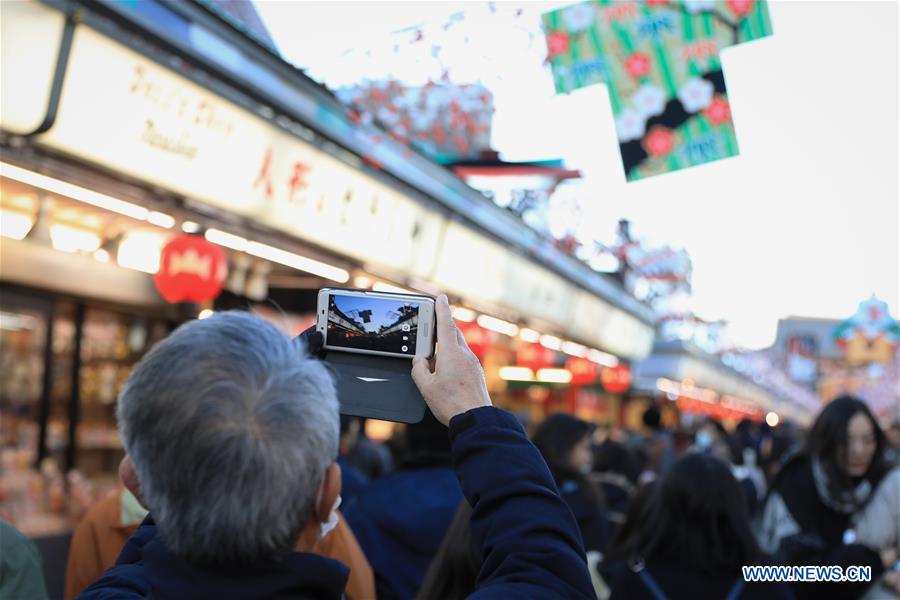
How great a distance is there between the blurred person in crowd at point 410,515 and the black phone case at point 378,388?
1920 millimetres

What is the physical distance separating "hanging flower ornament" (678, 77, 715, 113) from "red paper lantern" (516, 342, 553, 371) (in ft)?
29.1

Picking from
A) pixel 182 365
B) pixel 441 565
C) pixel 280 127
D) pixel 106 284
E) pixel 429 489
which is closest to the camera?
pixel 182 365

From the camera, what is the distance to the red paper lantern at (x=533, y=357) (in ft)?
42.9

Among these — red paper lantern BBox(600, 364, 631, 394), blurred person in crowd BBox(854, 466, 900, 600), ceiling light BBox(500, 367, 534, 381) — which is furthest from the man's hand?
red paper lantern BBox(600, 364, 631, 394)

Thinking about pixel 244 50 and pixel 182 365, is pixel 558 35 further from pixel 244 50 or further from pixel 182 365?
pixel 182 365

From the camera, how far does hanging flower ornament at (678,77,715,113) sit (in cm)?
439

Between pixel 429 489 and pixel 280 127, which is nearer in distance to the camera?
pixel 429 489

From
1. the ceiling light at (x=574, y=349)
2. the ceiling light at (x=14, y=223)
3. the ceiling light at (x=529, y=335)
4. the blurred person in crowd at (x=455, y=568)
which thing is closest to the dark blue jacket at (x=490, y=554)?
the blurred person in crowd at (x=455, y=568)

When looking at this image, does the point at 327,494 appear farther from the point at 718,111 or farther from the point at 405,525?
the point at 718,111

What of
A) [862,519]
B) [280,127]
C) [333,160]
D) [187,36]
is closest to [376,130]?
[333,160]

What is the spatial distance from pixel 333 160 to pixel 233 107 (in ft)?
3.94

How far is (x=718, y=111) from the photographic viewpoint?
14.2 feet

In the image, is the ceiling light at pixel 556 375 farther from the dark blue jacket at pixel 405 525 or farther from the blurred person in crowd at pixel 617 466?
the dark blue jacket at pixel 405 525

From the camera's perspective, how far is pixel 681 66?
4.46 metres
